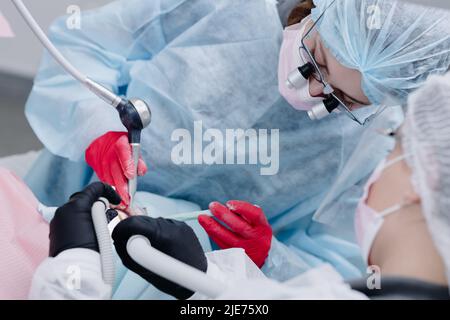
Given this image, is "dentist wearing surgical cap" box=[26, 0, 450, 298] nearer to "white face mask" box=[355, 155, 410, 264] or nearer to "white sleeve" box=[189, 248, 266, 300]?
"white sleeve" box=[189, 248, 266, 300]

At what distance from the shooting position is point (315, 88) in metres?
0.96

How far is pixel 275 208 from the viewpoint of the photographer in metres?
1.10

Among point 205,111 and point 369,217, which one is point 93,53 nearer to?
point 205,111

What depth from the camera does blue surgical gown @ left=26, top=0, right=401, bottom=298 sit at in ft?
3.43

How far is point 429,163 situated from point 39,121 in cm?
84

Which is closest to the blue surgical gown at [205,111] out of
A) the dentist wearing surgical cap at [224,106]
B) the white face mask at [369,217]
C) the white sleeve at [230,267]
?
the dentist wearing surgical cap at [224,106]

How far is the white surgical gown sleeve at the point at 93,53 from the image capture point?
42.3 inches

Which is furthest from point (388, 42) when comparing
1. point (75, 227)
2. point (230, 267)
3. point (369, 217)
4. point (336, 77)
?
point (75, 227)

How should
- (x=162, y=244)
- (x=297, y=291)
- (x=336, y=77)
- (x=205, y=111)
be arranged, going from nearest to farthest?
(x=297, y=291), (x=162, y=244), (x=336, y=77), (x=205, y=111)

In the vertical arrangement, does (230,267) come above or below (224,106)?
below

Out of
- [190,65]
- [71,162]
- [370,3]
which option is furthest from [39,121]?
[370,3]

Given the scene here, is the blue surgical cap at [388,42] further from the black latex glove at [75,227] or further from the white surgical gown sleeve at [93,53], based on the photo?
the black latex glove at [75,227]

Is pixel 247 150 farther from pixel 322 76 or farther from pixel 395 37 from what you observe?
pixel 395 37

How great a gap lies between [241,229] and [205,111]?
0.26 meters
